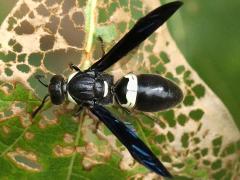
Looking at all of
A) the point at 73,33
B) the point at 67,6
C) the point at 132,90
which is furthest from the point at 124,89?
the point at 67,6

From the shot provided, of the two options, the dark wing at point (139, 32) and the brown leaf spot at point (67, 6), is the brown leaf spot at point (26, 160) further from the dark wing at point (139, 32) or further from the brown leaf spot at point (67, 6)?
the brown leaf spot at point (67, 6)

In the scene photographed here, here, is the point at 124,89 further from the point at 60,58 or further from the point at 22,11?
the point at 22,11

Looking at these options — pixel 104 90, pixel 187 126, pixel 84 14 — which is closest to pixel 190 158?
pixel 187 126

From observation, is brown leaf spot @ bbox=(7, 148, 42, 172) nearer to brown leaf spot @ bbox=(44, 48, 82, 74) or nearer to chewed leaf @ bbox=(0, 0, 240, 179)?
chewed leaf @ bbox=(0, 0, 240, 179)

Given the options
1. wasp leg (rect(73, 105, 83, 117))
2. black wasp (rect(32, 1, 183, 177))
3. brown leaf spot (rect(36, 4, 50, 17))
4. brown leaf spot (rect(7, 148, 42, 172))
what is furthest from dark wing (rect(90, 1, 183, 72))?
brown leaf spot (rect(7, 148, 42, 172))

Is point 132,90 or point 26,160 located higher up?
point 132,90

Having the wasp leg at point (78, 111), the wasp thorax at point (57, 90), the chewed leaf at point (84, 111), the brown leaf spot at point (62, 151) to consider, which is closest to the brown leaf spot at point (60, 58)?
the chewed leaf at point (84, 111)

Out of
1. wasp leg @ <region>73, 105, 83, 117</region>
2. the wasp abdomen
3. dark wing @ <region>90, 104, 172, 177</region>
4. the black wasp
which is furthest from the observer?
wasp leg @ <region>73, 105, 83, 117</region>
